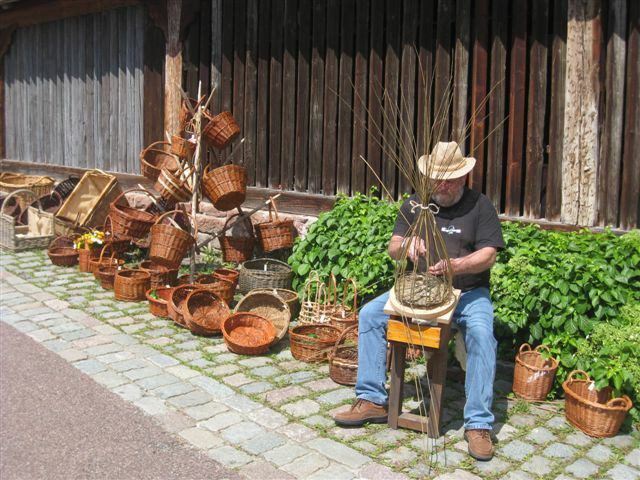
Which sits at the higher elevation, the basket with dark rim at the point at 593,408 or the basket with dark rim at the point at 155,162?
the basket with dark rim at the point at 155,162

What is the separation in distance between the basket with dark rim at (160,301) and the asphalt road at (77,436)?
136 centimetres

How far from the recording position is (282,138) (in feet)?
27.9

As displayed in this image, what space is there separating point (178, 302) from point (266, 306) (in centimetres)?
88

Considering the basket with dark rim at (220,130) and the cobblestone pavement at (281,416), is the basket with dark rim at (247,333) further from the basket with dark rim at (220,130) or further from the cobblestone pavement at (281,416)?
the basket with dark rim at (220,130)

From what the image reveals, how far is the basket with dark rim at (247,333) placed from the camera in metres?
5.77

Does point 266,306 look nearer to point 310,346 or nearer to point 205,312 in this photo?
point 205,312

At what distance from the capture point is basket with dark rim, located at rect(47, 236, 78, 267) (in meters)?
8.77

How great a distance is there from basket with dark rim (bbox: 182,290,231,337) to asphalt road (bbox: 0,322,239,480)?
3.63ft

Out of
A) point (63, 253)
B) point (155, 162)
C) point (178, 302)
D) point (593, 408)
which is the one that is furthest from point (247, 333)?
point (63, 253)

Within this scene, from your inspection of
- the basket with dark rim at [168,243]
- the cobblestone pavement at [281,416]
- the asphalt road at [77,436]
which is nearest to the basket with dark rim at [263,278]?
the basket with dark rim at [168,243]

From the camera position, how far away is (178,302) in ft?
22.1

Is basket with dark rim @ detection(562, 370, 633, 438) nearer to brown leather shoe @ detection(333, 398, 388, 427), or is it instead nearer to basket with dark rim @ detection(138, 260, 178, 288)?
brown leather shoe @ detection(333, 398, 388, 427)

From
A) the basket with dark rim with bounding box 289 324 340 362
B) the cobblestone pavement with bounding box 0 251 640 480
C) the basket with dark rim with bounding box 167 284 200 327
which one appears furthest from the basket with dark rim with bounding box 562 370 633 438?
the basket with dark rim with bounding box 167 284 200 327

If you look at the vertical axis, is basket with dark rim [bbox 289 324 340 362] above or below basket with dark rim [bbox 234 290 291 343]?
below
